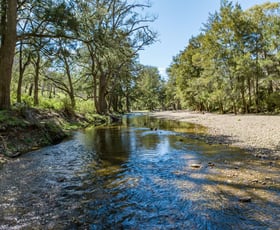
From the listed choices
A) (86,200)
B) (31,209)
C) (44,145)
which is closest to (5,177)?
(31,209)

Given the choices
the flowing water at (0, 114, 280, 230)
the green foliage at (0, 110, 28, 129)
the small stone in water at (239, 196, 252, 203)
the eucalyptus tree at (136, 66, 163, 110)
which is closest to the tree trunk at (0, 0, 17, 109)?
the green foliage at (0, 110, 28, 129)

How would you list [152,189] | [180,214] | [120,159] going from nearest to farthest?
[180,214], [152,189], [120,159]

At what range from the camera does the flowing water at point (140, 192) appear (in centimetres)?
312

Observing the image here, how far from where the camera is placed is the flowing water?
10.2 feet

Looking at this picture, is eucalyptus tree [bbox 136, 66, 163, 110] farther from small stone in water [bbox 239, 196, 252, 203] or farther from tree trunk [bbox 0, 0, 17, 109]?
small stone in water [bbox 239, 196, 252, 203]

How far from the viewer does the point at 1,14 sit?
982cm

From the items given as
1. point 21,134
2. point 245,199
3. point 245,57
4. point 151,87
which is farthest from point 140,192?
point 151,87

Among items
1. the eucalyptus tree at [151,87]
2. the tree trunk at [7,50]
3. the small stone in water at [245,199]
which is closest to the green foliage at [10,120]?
the tree trunk at [7,50]

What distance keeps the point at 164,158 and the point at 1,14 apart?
32.7 feet

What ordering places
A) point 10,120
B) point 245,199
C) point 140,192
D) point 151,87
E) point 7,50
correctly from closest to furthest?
point 245,199 → point 140,192 → point 10,120 → point 7,50 → point 151,87

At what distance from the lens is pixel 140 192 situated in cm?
419

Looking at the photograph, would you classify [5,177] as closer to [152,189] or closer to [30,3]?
[152,189]

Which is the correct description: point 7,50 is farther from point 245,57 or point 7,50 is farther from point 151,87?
point 151,87

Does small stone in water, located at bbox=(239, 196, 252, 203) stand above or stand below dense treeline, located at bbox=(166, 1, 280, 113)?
below
